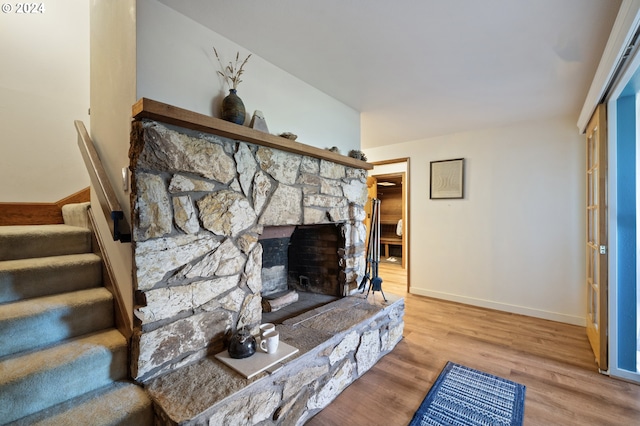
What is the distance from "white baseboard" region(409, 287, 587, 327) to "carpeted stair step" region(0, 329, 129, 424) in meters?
3.51

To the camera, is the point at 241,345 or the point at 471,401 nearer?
the point at 241,345

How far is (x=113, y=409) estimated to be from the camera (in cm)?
115

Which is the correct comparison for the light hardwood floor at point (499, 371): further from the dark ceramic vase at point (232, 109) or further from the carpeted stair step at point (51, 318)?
the dark ceramic vase at point (232, 109)

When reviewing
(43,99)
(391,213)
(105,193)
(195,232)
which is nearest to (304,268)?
(195,232)

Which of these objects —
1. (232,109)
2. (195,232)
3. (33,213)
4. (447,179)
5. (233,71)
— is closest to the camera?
(195,232)

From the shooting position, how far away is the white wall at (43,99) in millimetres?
2303

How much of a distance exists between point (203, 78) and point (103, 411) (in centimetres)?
163

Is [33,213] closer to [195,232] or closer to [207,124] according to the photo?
[195,232]

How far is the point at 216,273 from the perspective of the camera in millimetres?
1555

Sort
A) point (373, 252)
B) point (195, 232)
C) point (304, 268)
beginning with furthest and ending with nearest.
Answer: point (304, 268) → point (373, 252) → point (195, 232)

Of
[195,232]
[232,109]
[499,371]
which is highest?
[232,109]

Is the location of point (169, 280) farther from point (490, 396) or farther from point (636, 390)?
point (636, 390)

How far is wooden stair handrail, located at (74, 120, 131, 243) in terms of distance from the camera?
4.51 ft

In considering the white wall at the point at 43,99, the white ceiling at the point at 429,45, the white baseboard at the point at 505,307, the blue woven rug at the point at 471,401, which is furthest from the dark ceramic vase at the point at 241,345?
the white baseboard at the point at 505,307
